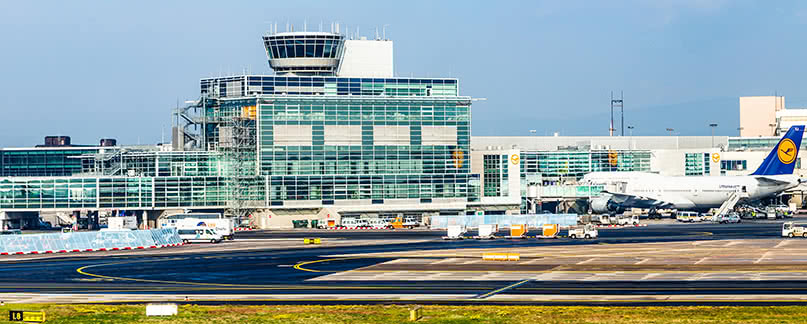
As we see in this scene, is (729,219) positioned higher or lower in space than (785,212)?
lower

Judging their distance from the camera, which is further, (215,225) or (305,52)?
(305,52)

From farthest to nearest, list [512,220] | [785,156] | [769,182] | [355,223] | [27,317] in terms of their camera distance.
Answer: [785,156], [769,182], [355,223], [512,220], [27,317]

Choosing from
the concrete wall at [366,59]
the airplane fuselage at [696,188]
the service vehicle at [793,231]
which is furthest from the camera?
the concrete wall at [366,59]

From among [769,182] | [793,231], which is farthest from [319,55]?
[793,231]

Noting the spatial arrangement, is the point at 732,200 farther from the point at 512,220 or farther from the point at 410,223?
the point at 410,223

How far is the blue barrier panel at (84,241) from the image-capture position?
102m

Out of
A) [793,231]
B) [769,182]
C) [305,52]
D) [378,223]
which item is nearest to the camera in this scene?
[793,231]

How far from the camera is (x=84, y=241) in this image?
107062 mm

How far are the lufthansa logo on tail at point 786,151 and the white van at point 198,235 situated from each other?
330 ft

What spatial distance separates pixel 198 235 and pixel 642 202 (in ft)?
295

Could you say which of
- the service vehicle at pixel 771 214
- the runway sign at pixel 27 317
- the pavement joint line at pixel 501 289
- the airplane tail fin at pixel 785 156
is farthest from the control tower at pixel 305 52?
the runway sign at pixel 27 317

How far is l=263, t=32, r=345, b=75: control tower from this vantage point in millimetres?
189375

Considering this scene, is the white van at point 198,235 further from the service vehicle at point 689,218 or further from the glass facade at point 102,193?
the service vehicle at point 689,218

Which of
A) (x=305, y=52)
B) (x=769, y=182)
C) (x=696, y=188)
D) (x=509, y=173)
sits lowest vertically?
(x=696, y=188)
